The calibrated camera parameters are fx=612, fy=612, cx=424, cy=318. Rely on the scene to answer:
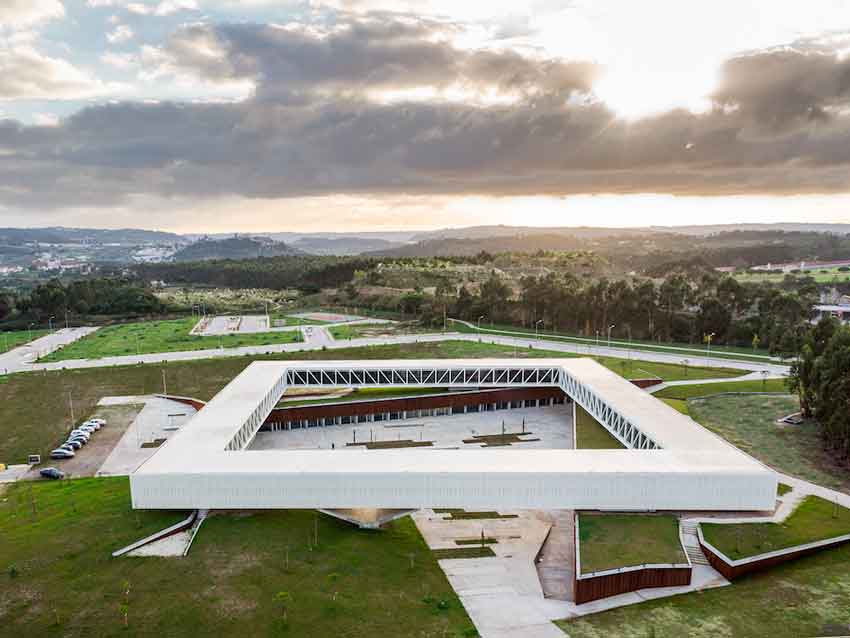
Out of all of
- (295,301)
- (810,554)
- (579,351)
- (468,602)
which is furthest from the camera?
(295,301)

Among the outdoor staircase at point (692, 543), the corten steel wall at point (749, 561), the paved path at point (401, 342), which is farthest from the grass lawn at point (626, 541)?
the paved path at point (401, 342)

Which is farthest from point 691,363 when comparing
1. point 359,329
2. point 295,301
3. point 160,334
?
point 295,301

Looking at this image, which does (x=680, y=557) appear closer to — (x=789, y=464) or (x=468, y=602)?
(x=468, y=602)

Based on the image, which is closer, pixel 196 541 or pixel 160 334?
pixel 196 541

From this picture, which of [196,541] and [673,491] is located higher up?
[673,491]

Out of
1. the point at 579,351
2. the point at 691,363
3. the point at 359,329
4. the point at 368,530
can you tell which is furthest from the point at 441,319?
the point at 368,530

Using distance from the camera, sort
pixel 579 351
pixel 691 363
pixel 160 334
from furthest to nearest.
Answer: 1. pixel 160 334
2. pixel 579 351
3. pixel 691 363

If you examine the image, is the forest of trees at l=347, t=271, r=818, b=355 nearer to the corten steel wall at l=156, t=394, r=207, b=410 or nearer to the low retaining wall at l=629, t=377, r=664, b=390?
the low retaining wall at l=629, t=377, r=664, b=390
